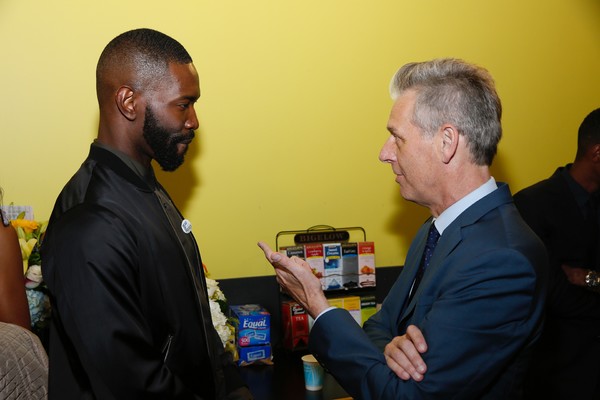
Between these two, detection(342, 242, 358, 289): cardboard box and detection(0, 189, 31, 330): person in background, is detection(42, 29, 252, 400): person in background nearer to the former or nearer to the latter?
detection(0, 189, 31, 330): person in background

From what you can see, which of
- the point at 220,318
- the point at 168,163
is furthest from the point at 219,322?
the point at 168,163

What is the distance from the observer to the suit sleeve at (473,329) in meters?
→ 1.11

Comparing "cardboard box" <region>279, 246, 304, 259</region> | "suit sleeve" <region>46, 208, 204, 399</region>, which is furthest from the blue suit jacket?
"cardboard box" <region>279, 246, 304, 259</region>

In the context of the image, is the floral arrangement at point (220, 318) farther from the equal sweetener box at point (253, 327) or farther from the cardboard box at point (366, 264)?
the cardboard box at point (366, 264)

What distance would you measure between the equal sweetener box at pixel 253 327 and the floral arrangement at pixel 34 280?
0.62m

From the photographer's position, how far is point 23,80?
6.13 ft

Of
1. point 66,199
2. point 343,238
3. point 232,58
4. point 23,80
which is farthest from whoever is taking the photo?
point 343,238

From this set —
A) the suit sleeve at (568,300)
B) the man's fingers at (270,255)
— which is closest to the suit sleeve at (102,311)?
the man's fingers at (270,255)

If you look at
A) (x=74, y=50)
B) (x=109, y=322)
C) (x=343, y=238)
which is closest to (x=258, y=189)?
(x=343, y=238)

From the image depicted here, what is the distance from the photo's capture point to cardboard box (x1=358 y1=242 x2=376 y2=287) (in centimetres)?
224

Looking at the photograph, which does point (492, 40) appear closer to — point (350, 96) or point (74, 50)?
point (350, 96)

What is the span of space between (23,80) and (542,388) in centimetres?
209

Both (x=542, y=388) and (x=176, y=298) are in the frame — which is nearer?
(x=176, y=298)

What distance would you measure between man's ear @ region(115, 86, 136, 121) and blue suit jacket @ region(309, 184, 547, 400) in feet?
1.98
